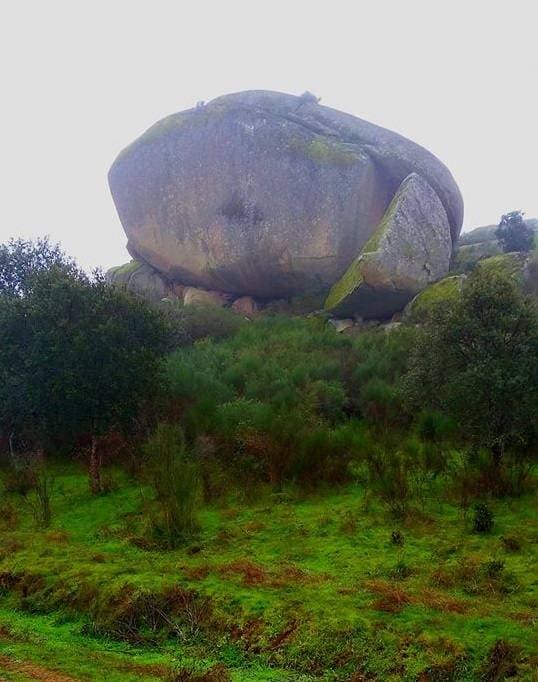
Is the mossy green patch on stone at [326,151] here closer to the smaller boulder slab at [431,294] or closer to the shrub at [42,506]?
the smaller boulder slab at [431,294]

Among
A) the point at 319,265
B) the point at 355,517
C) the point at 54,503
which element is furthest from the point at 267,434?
the point at 319,265

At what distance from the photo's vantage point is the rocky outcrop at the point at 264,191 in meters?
27.9

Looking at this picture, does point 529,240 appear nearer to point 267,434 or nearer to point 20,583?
point 267,434

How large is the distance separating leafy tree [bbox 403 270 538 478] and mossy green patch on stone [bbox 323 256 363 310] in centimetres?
1223

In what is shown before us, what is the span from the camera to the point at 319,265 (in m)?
28.0

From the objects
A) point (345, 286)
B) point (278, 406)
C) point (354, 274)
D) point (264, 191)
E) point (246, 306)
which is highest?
point (264, 191)

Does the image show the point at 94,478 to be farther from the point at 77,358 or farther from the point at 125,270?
the point at 125,270

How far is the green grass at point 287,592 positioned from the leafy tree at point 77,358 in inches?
110

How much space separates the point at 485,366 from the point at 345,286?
14.8 metres

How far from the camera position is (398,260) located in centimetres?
2497

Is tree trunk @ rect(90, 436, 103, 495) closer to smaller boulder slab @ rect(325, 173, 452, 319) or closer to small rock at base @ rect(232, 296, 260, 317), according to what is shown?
smaller boulder slab @ rect(325, 173, 452, 319)

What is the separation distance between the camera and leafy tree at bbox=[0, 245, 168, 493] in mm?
12992

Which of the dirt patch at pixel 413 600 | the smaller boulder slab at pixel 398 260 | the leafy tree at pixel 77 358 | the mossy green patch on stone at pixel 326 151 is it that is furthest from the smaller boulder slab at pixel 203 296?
the dirt patch at pixel 413 600

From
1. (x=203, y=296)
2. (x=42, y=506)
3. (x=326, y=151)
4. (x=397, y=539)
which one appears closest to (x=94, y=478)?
(x=42, y=506)
